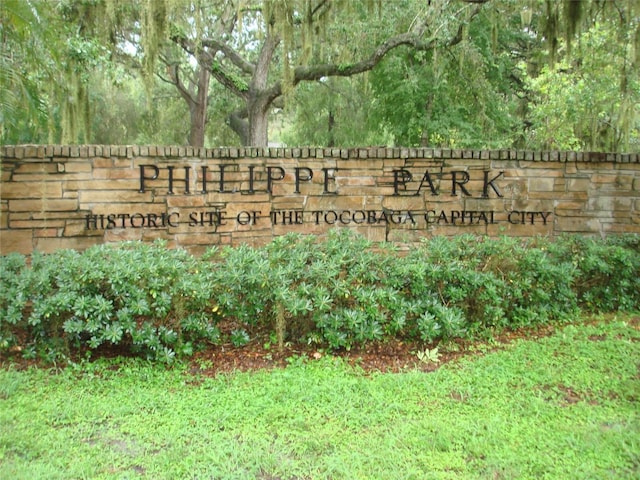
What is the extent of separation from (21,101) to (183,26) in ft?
23.3

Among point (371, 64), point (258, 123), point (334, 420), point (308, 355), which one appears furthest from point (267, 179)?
point (258, 123)

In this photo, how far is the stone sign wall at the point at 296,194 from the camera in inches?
206

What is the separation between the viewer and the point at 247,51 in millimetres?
15727

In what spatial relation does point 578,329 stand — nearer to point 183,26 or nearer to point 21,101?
point 21,101

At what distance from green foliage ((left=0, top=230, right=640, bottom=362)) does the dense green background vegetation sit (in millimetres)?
1496

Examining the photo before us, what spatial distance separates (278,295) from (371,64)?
7447 millimetres

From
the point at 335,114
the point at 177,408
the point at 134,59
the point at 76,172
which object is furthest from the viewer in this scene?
the point at 335,114

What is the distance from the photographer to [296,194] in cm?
579

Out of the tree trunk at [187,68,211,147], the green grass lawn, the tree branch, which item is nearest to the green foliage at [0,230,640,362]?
the green grass lawn

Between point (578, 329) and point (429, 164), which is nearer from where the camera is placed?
point (578, 329)

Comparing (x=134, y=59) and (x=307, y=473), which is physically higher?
(x=134, y=59)

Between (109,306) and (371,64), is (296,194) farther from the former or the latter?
(371,64)

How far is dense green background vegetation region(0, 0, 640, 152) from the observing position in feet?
20.7

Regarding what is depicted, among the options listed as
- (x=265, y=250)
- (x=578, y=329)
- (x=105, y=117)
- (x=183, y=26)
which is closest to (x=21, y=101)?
(x=265, y=250)
